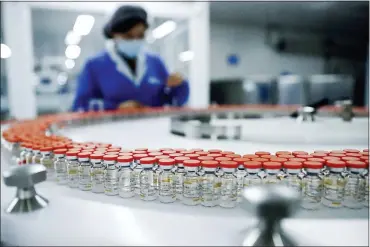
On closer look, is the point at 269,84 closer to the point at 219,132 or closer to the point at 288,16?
the point at 288,16

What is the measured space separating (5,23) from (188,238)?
195 inches

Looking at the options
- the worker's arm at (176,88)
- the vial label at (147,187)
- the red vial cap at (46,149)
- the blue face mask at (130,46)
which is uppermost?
the blue face mask at (130,46)

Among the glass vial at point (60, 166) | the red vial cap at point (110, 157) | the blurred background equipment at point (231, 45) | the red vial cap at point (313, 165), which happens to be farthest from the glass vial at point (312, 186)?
the blurred background equipment at point (231, 45)

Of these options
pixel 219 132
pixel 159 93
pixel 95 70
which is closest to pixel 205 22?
pixel 159 93

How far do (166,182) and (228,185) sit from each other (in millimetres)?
206

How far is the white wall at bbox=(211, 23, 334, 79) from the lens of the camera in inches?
335

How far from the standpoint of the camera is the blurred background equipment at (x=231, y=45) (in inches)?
191

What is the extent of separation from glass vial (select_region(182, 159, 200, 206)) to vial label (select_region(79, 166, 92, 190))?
0.37 m

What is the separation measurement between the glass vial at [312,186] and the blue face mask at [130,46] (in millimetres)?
2484

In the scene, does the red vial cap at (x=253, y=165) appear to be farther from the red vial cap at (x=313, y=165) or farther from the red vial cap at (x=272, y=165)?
the red vial cap at (x=313, y=165)

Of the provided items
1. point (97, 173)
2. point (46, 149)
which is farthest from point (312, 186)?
point (46, 149)

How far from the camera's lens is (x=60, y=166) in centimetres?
129

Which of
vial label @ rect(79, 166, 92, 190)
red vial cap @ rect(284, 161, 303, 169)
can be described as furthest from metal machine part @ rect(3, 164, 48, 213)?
red vial cap @ rect(284, 161, 303, 169)

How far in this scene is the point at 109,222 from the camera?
0.93 meters
